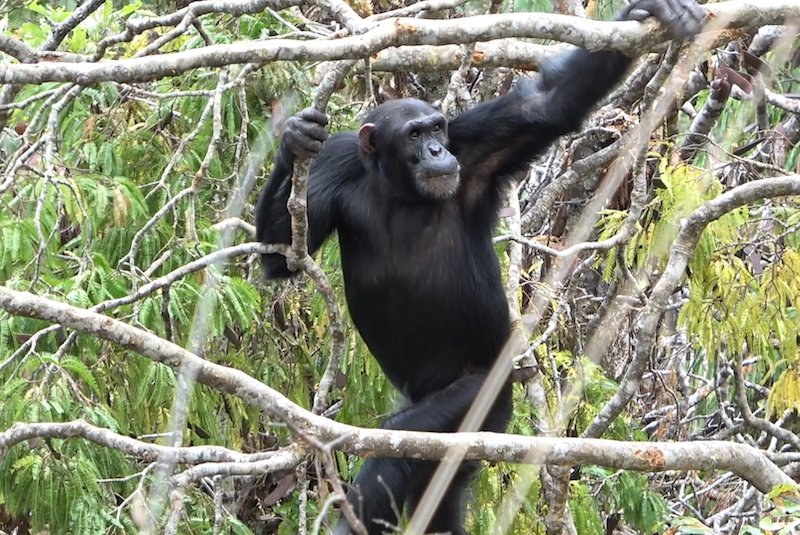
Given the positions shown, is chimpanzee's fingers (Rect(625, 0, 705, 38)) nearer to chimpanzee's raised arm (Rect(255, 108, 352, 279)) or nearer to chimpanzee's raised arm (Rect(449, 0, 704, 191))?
chimpanzee's raised arm (Rect(449, 0, 704, 191))

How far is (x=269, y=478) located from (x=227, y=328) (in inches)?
54.7

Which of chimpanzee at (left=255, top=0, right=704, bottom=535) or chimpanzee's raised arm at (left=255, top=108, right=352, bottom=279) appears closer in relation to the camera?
chimpanzee's raised arm at (left=255, top=108, right=352, bottom=279)

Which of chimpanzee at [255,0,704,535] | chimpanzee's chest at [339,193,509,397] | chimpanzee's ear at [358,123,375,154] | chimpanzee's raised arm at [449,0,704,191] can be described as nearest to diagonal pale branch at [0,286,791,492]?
chimpanzee at [255,0,704,535]

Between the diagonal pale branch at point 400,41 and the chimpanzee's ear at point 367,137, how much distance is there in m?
1.42

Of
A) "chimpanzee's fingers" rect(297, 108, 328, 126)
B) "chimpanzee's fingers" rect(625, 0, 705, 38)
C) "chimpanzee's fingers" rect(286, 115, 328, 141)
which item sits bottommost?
"chimpanzee's fingers" rect(286, 115, 328, 141)

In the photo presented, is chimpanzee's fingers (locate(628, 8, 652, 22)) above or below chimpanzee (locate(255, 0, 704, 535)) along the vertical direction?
above

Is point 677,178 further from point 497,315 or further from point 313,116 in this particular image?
point 313,116

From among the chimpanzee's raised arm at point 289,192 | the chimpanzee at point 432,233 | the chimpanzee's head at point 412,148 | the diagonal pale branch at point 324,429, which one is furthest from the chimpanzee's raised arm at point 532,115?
the diagonal pale branch at point 324,429

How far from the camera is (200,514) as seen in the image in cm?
525

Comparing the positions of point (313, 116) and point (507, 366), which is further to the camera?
point (507, 366)

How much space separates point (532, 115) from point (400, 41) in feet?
4.55

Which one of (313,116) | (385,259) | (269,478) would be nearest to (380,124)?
(385,259)

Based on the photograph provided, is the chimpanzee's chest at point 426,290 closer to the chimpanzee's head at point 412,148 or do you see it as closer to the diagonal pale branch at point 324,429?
the chimpanzee's head at point 412,148

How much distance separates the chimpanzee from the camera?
5.00m
